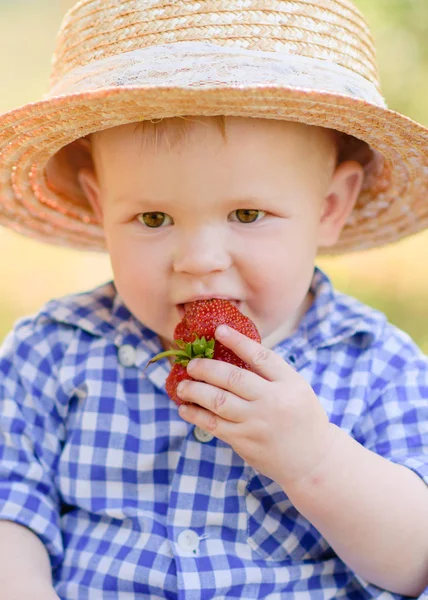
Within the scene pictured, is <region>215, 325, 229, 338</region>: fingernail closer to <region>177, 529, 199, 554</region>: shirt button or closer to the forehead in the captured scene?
the forehead

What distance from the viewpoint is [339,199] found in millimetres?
1613

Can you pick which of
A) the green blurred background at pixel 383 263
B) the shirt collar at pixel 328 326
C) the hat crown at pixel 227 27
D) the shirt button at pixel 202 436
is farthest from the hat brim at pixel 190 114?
the green blurred background at pixel 383 263

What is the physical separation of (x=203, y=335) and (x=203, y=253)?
142 mm

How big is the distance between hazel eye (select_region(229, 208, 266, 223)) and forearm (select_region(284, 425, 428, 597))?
1.25ft

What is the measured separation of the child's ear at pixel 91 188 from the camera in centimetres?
161

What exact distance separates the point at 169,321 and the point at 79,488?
0.37 metres

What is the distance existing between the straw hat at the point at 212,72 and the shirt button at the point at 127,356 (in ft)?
1.33

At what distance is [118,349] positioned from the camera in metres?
1.61

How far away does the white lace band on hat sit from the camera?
121cm

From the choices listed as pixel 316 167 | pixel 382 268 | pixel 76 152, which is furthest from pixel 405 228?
pixel 382 268

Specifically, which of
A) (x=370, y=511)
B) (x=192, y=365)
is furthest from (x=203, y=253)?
(x=370, y=511)

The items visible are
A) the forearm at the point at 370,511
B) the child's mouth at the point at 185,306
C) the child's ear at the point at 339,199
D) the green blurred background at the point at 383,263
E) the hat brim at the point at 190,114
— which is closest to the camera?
the hat brim at the point at 190,114

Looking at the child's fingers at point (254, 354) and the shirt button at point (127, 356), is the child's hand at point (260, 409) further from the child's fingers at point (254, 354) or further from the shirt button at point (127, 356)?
the shirt button at point (127, 356)

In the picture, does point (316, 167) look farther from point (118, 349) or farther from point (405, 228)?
point (118, 349)
